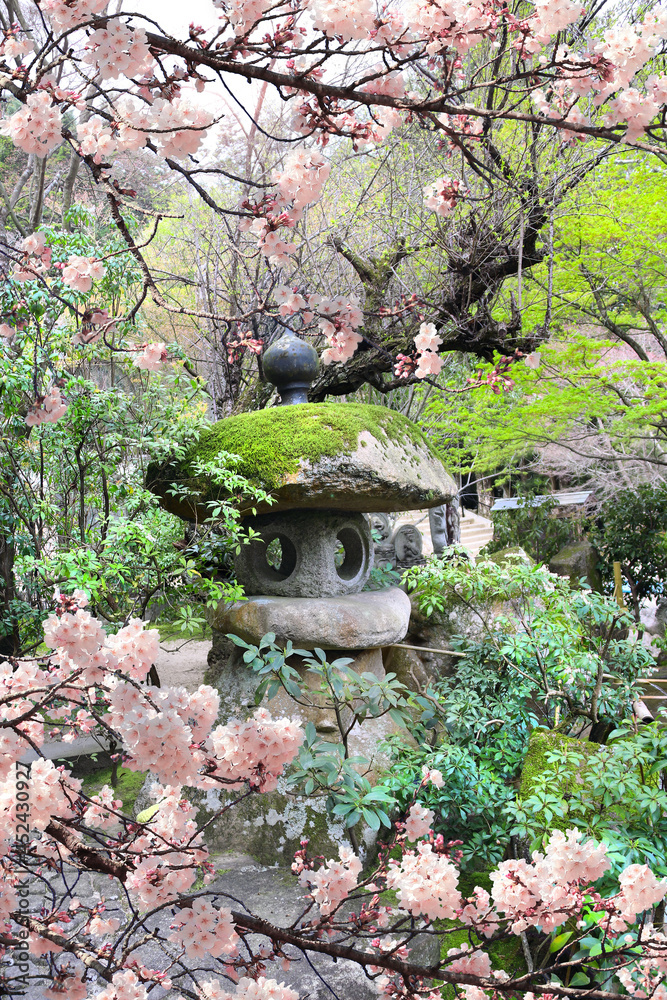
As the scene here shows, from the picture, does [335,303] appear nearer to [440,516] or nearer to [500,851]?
[500,851]

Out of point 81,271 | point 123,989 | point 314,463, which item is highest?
point 81,271

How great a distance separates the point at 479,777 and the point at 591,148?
4.83 metres

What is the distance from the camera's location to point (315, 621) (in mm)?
3967

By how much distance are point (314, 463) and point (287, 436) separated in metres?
0.28

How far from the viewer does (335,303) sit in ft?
7.00

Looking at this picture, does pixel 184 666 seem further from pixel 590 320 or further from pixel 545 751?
pixel 590 320

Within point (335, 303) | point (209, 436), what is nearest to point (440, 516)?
point (209, 436)

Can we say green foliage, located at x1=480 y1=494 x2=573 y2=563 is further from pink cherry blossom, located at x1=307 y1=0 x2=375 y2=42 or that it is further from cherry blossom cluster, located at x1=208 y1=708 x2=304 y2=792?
pink cherry blossom, located at x1=307 y1=0 x2=375 y2=42

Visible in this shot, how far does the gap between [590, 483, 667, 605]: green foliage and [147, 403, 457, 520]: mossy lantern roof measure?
531cm

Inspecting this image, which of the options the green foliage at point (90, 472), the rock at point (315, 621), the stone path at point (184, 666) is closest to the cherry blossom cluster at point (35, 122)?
the green foliage at point (90, 472)

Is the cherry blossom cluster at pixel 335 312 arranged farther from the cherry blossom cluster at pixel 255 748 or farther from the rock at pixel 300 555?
the rock at pixel 300 555

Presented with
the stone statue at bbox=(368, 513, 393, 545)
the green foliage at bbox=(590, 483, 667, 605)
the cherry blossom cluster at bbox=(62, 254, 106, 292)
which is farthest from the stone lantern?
the green foliage at bbox=(590, 483, 667, 605)

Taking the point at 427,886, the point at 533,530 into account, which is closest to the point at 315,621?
the point at 427,886

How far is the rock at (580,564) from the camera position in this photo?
30.9 ft
